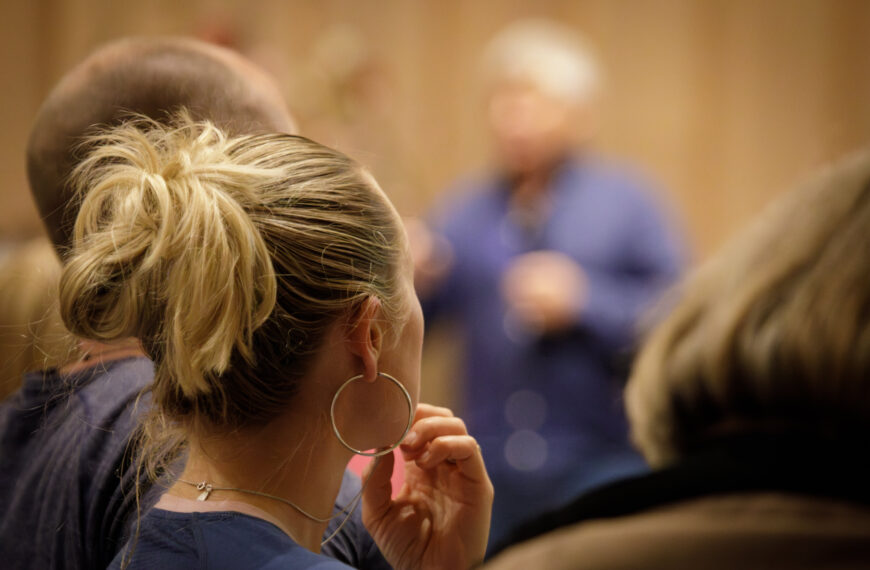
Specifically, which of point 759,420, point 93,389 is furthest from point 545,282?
point 759,420

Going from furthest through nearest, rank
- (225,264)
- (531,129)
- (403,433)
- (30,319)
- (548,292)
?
→ (531,129), (548,292), (30,319), (403,433), (225,264)

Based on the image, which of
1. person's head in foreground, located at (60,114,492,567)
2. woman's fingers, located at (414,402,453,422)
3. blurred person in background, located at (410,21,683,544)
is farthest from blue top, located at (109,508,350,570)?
blurred person in background, located at (410,21,683,544)

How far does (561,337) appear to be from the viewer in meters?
2.51

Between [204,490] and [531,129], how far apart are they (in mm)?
1931

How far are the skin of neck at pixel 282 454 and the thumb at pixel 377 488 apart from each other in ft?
0.34

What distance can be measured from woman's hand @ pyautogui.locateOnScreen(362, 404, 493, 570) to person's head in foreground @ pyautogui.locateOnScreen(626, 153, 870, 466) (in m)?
0.27

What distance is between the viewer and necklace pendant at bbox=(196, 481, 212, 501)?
2.99ft

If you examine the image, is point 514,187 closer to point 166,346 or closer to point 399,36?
point 399,36

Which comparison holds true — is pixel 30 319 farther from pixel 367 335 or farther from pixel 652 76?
pixel 652 76

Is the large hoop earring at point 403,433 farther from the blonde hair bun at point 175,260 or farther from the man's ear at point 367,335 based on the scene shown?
the blonde hair bun at point 175,260

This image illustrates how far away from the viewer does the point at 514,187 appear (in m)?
2.72

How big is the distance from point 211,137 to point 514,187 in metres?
1.80

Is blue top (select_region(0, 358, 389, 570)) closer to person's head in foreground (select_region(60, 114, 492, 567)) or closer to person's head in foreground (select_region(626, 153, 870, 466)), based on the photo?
person's head in foreground (select_region(60, 114, 492, 567))

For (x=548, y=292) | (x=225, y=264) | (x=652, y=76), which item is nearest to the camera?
(x=225, y=264)
